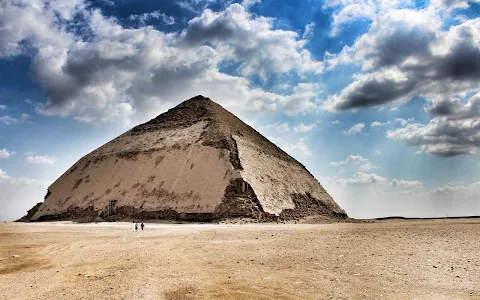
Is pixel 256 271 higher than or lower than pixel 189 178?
lower

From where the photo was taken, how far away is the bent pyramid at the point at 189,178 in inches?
1185

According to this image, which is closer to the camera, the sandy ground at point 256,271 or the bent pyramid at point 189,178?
the sandy ground at point 256,271

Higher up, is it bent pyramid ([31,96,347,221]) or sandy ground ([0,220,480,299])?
bent pyramid ([31,96,347,221])

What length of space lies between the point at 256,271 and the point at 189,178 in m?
24.7

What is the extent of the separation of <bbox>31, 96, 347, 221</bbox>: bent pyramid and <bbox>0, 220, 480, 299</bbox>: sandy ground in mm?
17201

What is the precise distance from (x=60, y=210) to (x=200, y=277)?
34.8 meters

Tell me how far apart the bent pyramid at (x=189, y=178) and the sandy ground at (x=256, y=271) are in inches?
677

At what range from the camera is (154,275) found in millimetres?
7707

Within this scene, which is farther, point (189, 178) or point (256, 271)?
point (189, 178)

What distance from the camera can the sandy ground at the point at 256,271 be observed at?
20.7ft

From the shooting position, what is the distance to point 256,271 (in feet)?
26.2

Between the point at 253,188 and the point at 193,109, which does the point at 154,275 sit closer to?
the point at 253,188

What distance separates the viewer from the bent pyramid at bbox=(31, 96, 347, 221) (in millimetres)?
30094

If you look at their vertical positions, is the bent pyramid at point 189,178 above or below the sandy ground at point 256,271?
above
